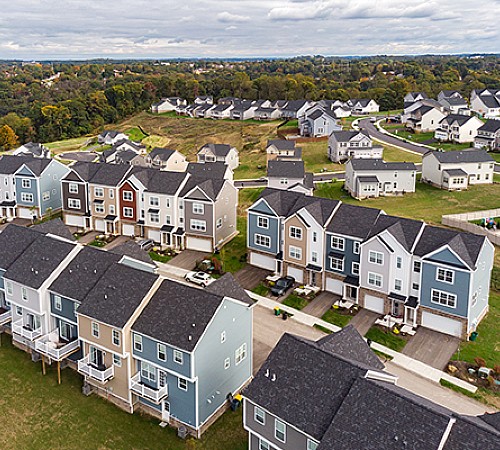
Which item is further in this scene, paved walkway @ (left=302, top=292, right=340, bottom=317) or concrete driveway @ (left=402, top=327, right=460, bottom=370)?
paved walkway @ (left=302, top=292, right=340, bottom=317)

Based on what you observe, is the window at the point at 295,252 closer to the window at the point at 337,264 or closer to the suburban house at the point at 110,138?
the window at the point at 337,264

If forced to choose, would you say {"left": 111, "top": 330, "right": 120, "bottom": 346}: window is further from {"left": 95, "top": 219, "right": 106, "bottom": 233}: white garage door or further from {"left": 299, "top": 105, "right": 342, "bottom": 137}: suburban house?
{"left": 299, "top": 105, "right": 342, "bottom": 137}: suburban house

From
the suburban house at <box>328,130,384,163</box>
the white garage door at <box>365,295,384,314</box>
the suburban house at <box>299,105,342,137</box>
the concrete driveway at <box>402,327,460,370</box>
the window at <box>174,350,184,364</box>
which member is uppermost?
the suburban house at <box>299,105,342,137</box>

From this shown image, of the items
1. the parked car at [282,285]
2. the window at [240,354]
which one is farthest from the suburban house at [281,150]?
the window at [240,354]

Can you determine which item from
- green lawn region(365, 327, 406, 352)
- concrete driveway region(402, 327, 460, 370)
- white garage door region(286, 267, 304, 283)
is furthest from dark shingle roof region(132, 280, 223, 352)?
white garage door region(286, 267, 304, 283)

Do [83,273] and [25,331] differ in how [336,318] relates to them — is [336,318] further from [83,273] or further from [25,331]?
[25,331]

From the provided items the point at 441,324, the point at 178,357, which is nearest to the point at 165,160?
the point at 441,324
